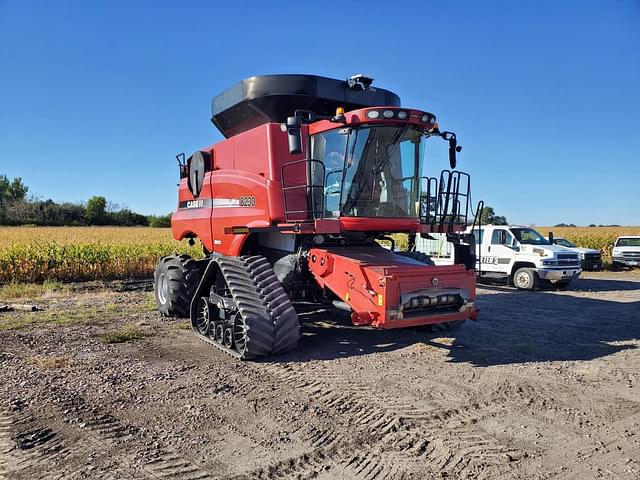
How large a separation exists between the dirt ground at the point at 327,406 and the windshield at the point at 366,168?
1991mm

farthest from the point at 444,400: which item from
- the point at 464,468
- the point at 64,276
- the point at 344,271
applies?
the point at 64,276

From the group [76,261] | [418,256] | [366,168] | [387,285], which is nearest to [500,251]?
[418,256]

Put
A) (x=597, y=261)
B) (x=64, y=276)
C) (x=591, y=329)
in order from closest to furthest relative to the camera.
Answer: (x=591, y=329) → (x=64, y=276) → (x=597, y=261)

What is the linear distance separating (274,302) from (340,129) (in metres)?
2.43

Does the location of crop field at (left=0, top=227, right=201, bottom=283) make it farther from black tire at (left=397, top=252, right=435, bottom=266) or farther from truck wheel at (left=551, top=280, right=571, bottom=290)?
truck wheel at (left=551, top=280, right=571, bottom=290)

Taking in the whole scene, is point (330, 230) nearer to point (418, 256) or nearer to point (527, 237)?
point (418, 256)

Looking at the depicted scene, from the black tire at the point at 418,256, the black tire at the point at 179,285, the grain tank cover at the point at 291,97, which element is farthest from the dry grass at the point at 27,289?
the black tire at the point at 418,256

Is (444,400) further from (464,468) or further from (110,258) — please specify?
(110,258)

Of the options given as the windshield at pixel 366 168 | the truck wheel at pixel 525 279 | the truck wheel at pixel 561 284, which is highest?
the windshield at pixel 366 168

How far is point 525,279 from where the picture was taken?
570 inches

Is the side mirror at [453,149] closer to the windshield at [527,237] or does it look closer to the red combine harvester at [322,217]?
the red combine harvester at [322,217]

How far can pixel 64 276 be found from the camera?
47.8 feet

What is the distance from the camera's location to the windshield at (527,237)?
49.4 feet

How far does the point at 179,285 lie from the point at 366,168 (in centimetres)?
431
